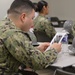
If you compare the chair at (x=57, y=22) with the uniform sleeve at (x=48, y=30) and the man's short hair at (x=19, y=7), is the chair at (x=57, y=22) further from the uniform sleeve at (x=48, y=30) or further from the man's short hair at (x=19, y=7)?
the man's short hair at (x=19, y=7)

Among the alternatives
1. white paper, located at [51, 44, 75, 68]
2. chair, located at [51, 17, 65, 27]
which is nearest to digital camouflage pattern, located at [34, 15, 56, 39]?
chair, located at [51, 17, 65, 27]

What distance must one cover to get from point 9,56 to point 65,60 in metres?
0.53

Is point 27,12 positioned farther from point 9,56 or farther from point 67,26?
point 67,26

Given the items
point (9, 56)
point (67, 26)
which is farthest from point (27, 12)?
point (67, 26)

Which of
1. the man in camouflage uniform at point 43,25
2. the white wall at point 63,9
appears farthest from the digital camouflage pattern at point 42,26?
the white wall at point 63,9

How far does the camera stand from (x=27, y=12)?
1.73 m

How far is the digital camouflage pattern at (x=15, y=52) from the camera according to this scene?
1563 millimetres

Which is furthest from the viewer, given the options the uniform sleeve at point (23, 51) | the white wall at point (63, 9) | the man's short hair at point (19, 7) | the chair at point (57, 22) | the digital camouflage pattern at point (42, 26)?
the white wall at point (63, 9)

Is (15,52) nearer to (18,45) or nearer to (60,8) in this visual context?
(18,45)

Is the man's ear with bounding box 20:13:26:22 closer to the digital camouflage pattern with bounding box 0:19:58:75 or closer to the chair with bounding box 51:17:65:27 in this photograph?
the digital camouflage pattern with bounding box 0:19:58:75

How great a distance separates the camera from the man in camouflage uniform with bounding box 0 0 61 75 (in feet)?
5.14

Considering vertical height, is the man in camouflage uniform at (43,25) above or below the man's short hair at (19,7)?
below

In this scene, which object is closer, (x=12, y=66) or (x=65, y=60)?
(x=12, y=66)

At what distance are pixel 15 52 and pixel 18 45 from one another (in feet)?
0.17
